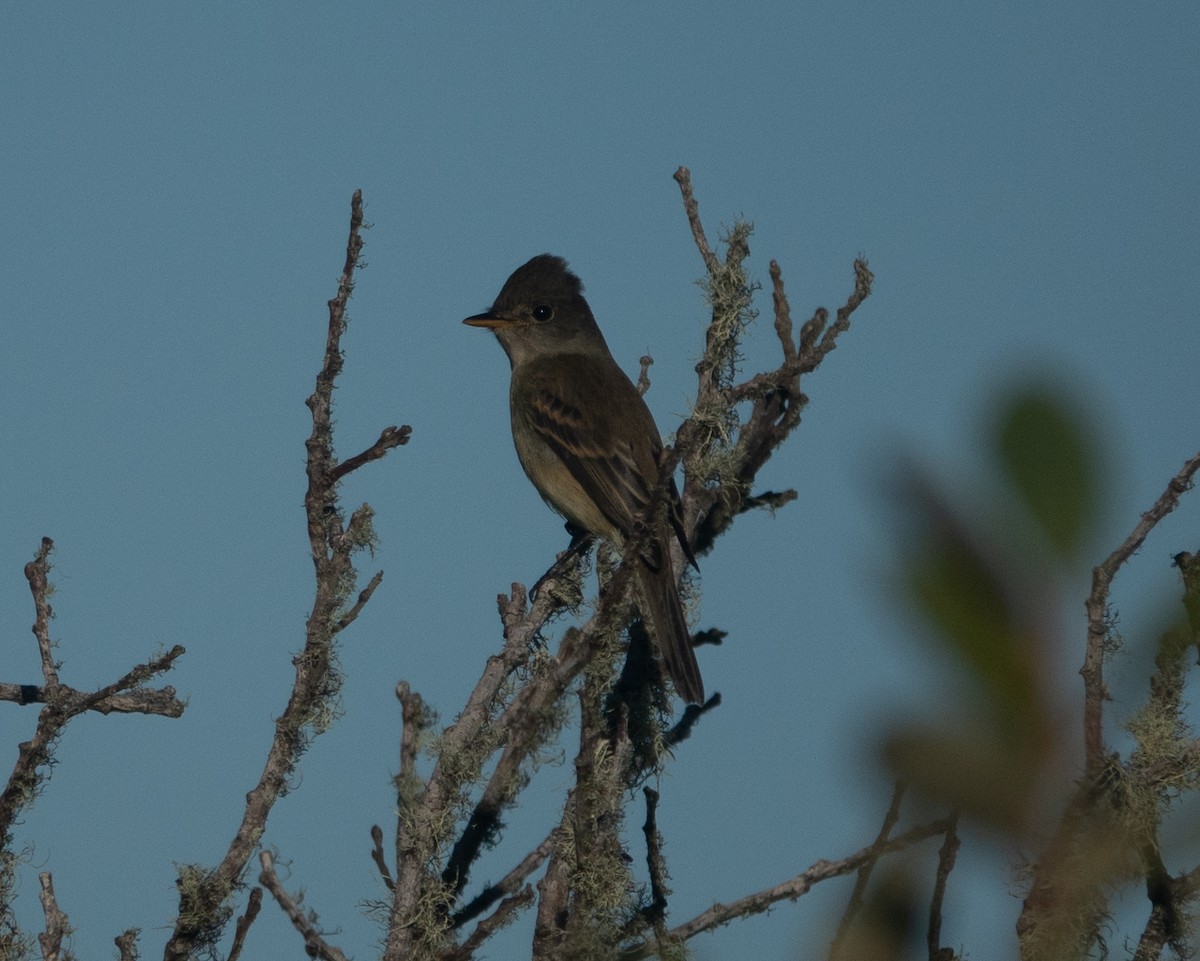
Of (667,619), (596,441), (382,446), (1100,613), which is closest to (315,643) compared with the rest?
(382,446)

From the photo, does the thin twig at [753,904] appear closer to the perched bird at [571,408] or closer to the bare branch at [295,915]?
the bare branch at [295,915]

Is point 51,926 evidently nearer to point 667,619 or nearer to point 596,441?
point 667,619

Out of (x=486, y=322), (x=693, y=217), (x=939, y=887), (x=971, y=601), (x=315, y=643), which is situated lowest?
(x=939, y=887)

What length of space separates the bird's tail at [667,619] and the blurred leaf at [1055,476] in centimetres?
472

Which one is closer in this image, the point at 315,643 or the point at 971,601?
the point at 971,601

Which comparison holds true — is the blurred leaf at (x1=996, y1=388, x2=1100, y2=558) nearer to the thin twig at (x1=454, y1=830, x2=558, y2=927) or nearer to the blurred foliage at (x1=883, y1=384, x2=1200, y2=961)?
the blurred foliage at (x1=883, y1=384, x2=1200, y2=961)

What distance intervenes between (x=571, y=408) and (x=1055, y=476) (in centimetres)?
801

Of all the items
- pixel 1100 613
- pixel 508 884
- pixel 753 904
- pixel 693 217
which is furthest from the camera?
pixel 693 217

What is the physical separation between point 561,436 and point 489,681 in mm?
4028

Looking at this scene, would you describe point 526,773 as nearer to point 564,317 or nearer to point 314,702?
point 314,702

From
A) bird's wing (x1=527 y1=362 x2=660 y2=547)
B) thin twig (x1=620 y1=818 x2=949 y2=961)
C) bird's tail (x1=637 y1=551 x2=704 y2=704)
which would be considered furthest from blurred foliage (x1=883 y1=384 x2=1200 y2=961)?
bird's wing (x1=527 y1=362 x2=660 y2=547)

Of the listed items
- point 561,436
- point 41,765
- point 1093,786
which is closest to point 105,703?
point 41,765

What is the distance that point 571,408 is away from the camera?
9.14 m

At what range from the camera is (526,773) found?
4.44 m
